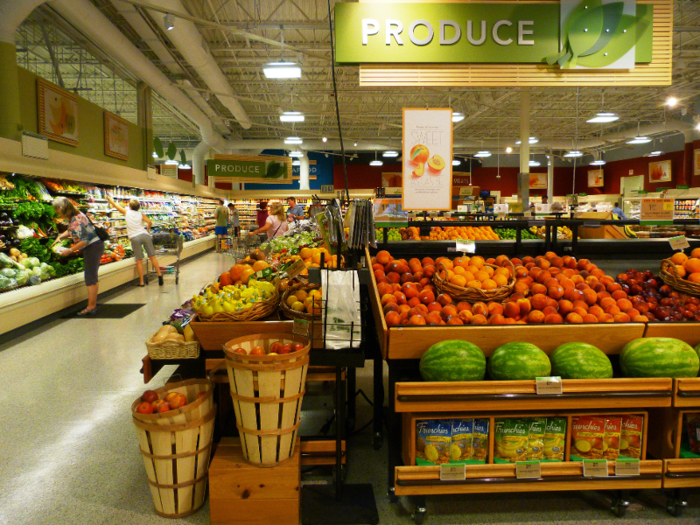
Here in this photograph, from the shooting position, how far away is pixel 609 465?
212cm

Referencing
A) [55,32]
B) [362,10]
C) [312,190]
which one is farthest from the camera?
[312,190]

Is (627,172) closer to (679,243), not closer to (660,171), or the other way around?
(660,171)

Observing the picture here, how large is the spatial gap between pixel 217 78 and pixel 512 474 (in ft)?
34.2

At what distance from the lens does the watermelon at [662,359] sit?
2.11 metres

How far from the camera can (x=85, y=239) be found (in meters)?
6.05

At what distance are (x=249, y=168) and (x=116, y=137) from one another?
555 cm

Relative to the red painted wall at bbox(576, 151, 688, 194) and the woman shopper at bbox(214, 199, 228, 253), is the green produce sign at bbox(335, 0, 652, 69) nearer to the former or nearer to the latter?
the woman shopper at bbox(214, 199, 228, 253)

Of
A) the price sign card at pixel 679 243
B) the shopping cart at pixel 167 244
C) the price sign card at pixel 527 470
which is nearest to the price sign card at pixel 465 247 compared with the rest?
the price sign card at pixel 527 470

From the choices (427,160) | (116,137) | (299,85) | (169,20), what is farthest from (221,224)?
(427,160)

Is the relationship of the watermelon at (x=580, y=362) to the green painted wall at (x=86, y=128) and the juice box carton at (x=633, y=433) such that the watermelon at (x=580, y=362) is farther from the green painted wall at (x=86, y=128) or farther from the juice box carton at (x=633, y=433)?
the green painted wall at (x=86, y=128)

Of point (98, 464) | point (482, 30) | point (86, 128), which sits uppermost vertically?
point (86, 128)

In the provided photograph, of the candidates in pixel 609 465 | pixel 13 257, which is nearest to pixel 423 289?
pixel 609 465

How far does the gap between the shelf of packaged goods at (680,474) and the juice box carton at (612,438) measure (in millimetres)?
222

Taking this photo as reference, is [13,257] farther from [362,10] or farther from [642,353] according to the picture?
→ [642,353]
